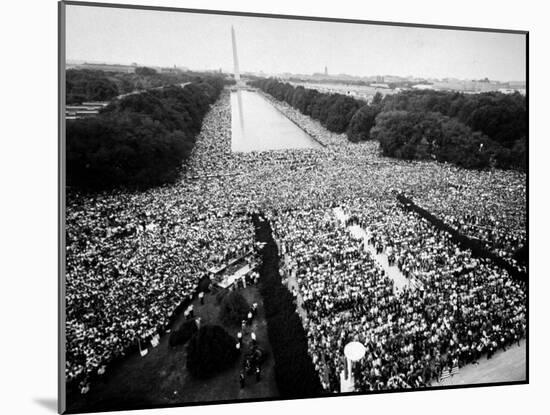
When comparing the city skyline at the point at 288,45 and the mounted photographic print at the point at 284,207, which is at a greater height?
the city skyline at the point at 288,45

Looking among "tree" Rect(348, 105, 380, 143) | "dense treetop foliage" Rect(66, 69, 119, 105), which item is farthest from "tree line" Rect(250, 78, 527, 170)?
"dense treetop foliage" Rect(66, 69, 119, 105)

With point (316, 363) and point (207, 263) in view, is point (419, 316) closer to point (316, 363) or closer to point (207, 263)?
point (316, 363)

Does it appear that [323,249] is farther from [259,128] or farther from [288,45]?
[288,45]

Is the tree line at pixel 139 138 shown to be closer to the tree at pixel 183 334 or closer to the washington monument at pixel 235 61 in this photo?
the washington monument at pixel 235 61

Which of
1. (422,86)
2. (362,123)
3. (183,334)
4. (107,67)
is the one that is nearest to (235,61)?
(107,67)

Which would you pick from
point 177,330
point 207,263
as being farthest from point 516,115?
point 177,330

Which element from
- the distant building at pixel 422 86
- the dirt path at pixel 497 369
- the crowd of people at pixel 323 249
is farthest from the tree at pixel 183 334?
the distant building at pixel 422 86

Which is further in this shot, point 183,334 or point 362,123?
point 362,123
